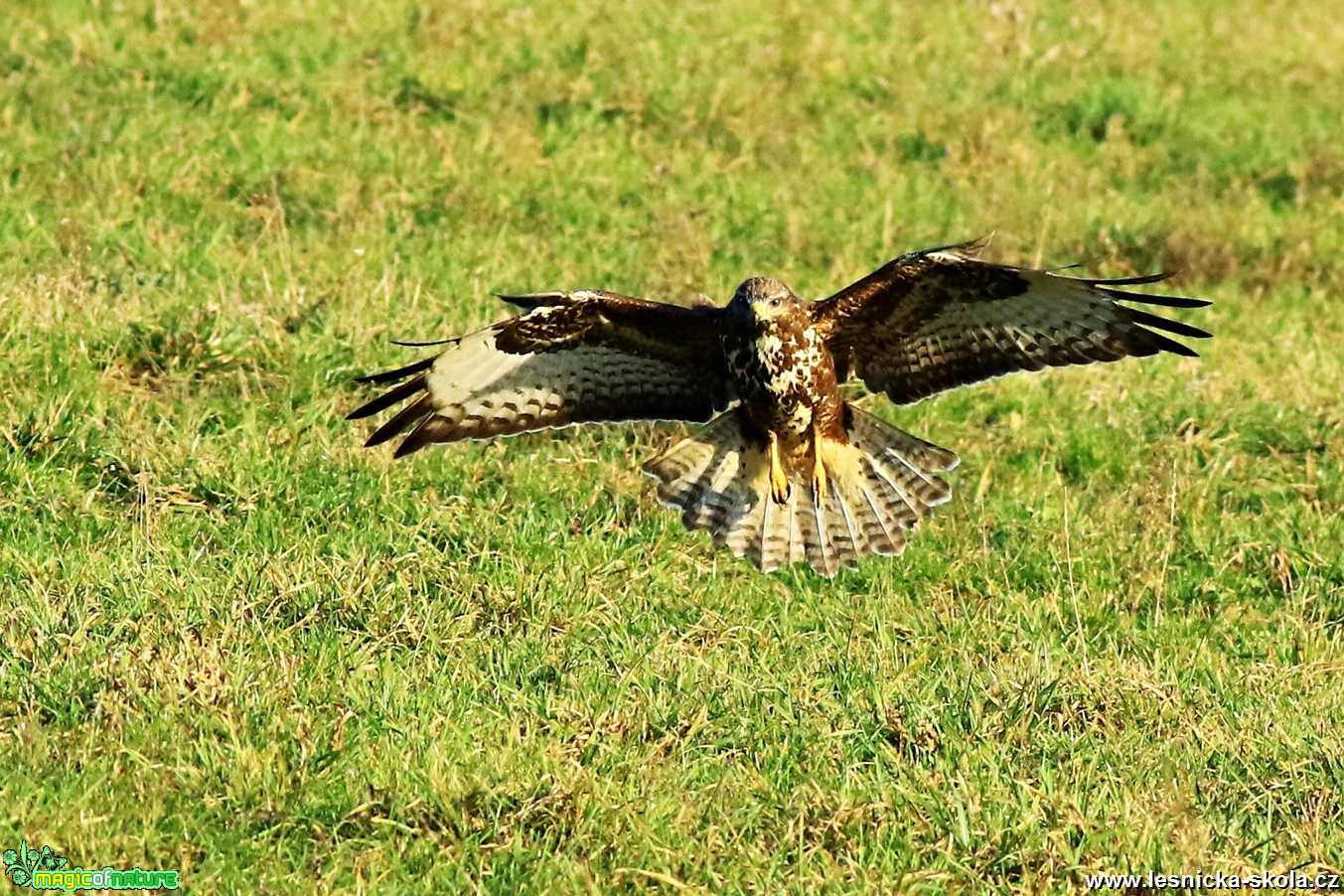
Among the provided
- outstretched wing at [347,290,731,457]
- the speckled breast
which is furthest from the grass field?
the speckled breast

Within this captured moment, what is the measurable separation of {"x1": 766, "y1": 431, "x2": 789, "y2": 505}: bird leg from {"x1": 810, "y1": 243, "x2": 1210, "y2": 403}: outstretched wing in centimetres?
41

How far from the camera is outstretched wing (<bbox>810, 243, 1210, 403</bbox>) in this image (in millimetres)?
7277

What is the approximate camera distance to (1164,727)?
6.25m

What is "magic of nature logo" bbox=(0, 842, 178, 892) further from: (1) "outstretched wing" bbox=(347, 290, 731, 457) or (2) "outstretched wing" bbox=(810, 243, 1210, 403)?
(2) "outstretched wing" bbox=(810, 243, 1210, 403)

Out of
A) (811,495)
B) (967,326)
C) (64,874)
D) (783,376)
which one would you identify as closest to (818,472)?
(811,495)

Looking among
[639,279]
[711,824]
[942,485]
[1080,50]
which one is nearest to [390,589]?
[711,824]

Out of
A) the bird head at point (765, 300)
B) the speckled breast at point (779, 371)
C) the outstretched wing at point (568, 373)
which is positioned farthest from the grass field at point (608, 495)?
the bird head at point (765, 300)

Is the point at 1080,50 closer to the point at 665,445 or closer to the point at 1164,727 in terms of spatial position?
the point at 665,445

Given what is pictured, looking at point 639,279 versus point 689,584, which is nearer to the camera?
point 689,584

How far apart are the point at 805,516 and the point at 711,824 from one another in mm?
2384

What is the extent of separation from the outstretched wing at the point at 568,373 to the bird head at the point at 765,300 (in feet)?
0.69

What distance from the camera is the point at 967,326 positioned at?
25.1 feet

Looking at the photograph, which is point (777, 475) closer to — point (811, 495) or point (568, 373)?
point (811, 495)

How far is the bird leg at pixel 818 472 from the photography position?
778 centimetres
